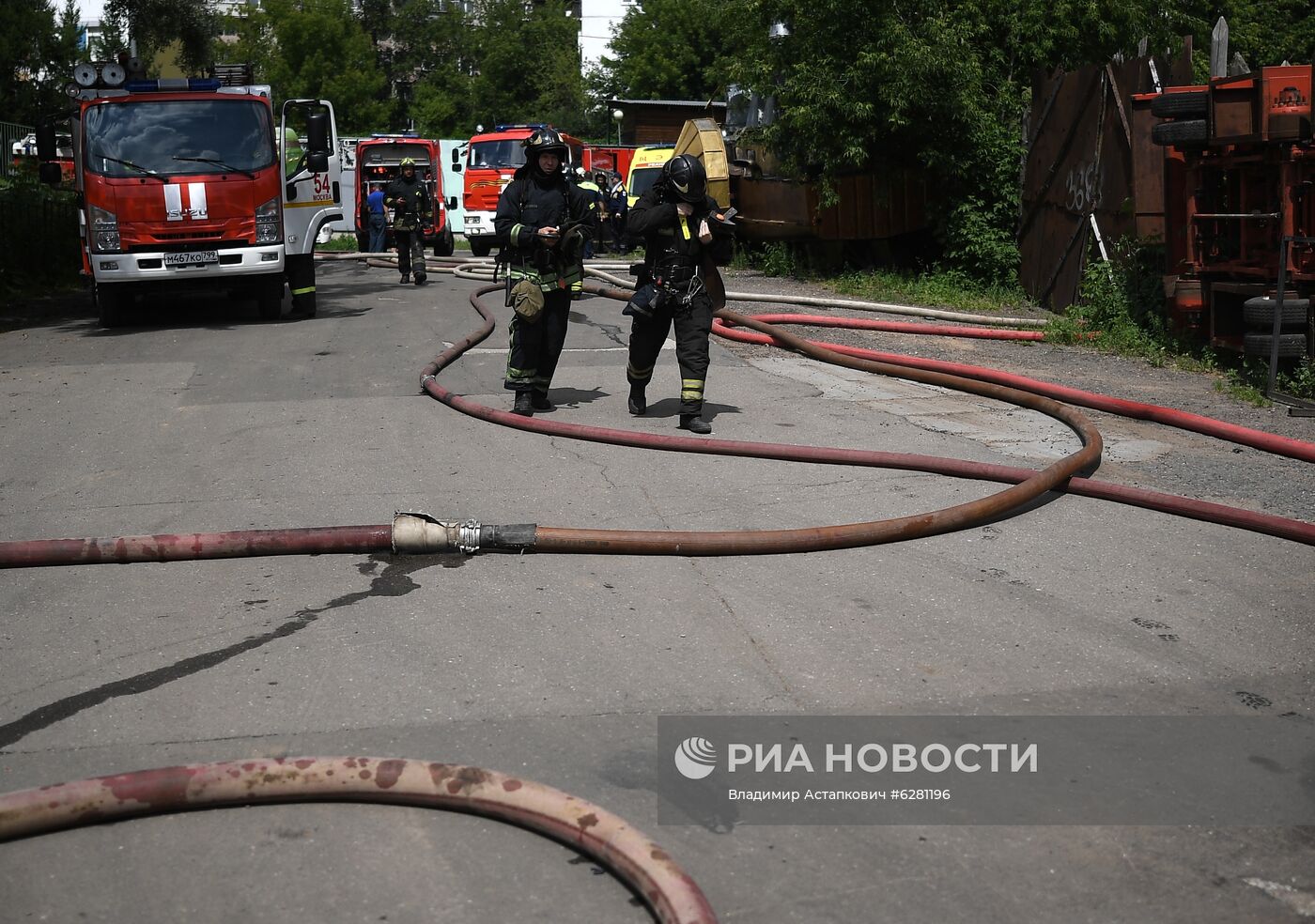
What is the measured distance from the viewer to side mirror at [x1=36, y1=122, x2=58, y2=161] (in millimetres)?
15867

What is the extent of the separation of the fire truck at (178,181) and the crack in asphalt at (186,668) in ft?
32.3

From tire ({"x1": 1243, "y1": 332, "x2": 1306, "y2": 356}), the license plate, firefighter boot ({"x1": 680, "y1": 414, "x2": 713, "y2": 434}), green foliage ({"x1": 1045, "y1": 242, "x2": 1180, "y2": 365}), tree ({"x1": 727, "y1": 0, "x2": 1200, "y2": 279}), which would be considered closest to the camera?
firefighter boot ({"x1": 680, "y1": 414, "x2": 713, "y2": 434})

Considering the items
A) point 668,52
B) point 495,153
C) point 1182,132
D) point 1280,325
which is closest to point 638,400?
point 1280,325

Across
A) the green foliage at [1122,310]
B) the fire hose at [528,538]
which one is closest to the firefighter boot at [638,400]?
the fire hose at [528,538]

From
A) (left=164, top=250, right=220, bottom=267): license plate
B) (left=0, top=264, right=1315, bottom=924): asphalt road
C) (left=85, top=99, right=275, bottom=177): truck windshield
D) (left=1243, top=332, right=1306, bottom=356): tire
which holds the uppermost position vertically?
(left=85, top=99, right=275, bottom=177): truck windshield

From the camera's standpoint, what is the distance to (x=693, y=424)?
876cm

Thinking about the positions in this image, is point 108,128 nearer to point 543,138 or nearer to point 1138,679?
point 543,138

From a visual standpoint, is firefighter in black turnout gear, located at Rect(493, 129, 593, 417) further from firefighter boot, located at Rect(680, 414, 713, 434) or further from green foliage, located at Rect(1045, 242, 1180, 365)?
green foliage, located at Rect(1045, 242, 1180, 365)

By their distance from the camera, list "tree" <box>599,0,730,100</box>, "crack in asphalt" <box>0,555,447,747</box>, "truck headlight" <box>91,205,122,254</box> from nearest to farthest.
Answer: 1. "crack in asphalt" <box>0,555,447,747</box>
2. "truck headlight" <box>91,205,122,254</box>
3. "tree" <box>599,0,730,100</box>

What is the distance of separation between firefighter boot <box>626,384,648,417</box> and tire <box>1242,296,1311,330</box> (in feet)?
15.4

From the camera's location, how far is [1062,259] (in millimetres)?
15031

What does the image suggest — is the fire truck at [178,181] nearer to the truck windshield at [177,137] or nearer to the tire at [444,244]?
the truck windshield at [177,137]

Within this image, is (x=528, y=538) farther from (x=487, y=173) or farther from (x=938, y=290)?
(x=487, y=173)

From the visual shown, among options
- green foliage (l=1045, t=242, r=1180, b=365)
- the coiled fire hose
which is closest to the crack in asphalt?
the coiled fire hose
